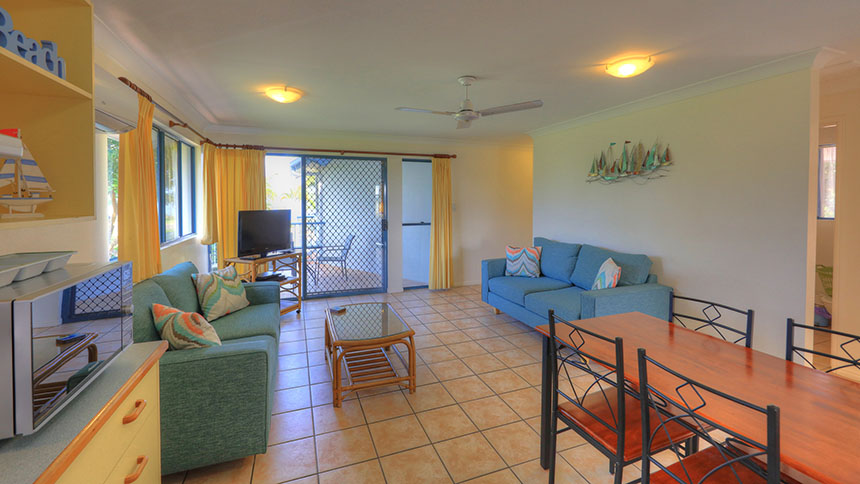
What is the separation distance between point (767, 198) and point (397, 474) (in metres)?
3.27

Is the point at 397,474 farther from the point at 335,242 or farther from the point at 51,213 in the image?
the point at 335,242

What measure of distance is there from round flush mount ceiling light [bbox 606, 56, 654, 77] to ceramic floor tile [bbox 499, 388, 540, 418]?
2405 mm

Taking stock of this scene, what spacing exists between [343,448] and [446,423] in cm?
63

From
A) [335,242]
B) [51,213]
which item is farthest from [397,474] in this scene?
[335,242]

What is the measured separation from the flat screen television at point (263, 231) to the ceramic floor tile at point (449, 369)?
261 cm

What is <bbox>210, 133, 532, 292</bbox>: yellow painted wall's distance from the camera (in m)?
5.61

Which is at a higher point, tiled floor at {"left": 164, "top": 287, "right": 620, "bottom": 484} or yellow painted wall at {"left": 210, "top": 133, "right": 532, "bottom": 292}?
yellow painted wall at {"left": 210, "top": 133, "right": 532, "bottom": 292}

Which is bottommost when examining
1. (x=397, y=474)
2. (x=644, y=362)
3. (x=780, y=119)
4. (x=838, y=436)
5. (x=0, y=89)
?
(x=397, y=474)

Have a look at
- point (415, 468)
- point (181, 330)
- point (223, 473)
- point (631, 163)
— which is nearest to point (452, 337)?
point (415, 468)

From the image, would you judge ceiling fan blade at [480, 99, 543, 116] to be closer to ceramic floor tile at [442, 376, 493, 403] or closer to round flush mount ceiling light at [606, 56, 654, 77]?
round flush mount ceiling light at [606, 56, 654, 77]

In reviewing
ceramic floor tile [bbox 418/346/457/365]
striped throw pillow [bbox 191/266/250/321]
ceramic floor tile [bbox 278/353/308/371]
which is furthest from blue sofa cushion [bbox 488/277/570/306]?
striped throw pillow [bbox 191/266/250/321]

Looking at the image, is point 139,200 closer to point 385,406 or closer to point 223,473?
point 223,473

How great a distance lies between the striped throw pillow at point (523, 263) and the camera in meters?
4.46

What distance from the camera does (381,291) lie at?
5.71 metres
